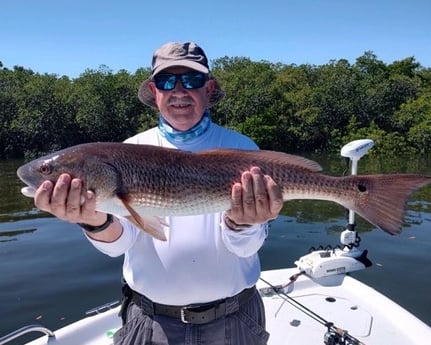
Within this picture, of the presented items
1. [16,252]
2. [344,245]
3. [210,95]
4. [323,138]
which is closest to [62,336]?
[210,95]

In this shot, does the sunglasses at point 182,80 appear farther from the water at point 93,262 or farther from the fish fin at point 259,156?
the water at point 93,262

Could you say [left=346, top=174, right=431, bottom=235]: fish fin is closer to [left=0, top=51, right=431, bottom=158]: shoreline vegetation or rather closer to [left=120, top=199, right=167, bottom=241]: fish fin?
[left=120, top=199, right=167, bottom=241]: fish fin

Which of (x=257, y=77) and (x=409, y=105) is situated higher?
(x=257, y=77)

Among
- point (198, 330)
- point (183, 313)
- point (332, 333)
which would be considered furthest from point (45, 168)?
point (332, 333)

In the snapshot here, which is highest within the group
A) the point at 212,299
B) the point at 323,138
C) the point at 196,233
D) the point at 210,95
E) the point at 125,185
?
the point at 210,95

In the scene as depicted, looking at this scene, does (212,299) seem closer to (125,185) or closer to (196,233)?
(196,233)

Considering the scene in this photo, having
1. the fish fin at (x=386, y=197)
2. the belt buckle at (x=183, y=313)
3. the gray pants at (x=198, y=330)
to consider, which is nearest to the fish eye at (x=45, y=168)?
the gray pants at (x=198, y=330)

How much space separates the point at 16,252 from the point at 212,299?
32.8 ft

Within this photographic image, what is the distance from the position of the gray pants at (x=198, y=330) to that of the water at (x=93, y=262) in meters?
5.38

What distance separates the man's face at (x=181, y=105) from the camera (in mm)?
2973

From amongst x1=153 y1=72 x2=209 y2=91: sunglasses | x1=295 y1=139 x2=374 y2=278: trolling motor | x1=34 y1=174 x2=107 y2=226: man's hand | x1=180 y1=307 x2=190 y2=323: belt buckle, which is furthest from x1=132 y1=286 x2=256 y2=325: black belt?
x1=295 y1=139 x2=374 y2=278: trolling motor

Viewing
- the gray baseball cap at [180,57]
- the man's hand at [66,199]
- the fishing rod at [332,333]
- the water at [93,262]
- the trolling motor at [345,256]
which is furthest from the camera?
the water at [93,262]

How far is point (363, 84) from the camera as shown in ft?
164

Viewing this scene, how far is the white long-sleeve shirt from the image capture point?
107 inches
